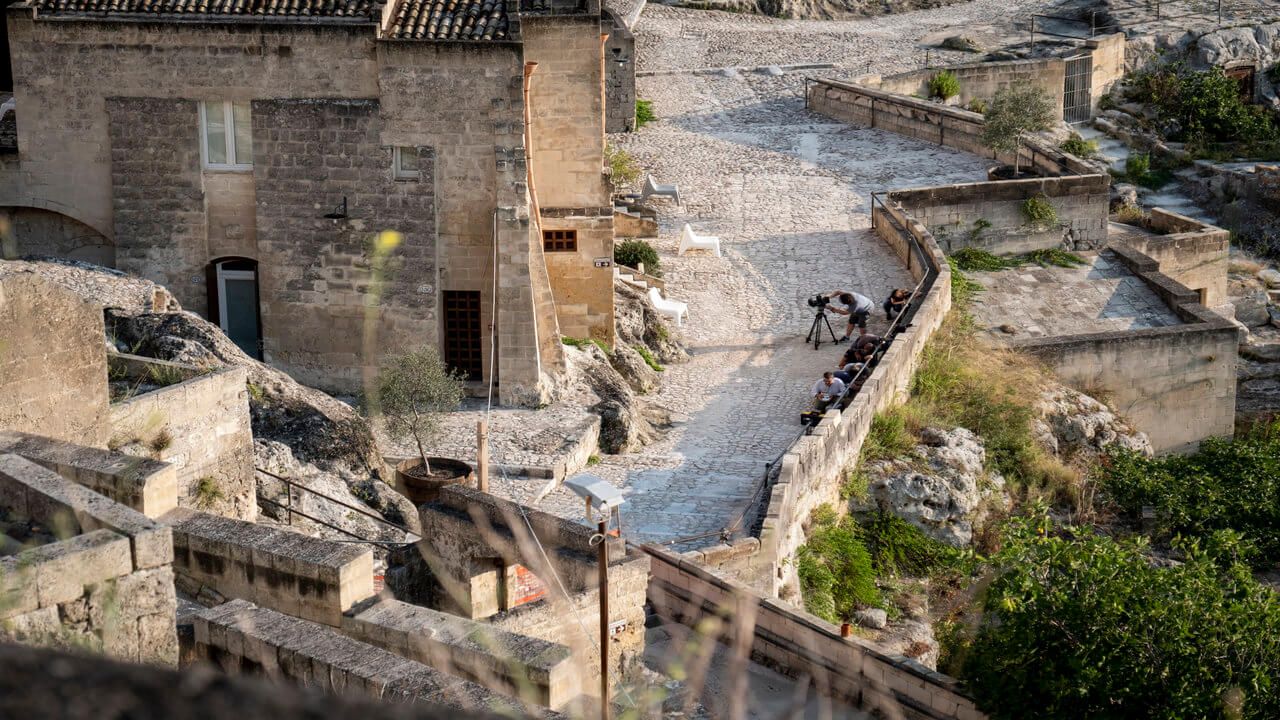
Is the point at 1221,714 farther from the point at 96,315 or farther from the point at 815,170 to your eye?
the point at 815,170

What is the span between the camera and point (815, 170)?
32406mm

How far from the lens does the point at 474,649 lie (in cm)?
820

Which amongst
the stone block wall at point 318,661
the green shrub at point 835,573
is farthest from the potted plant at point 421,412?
the stone block wall at point 318,661

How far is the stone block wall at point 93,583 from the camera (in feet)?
21.0

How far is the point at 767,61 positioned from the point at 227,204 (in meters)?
23.7

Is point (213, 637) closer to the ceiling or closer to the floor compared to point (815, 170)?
closer to the floor

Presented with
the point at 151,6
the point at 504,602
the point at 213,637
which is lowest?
the point at 504,602

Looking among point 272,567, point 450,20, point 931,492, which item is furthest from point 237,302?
point 272,567

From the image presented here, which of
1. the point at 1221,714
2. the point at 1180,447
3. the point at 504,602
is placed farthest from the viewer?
the point at 1180,447

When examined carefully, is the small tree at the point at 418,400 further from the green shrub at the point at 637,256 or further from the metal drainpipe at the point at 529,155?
the green shrub at the point at 637,256

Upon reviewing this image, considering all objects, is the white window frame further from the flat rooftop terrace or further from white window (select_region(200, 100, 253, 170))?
the flat rooftop terrace

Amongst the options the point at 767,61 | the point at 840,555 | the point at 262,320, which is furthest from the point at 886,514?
the point at 767,61

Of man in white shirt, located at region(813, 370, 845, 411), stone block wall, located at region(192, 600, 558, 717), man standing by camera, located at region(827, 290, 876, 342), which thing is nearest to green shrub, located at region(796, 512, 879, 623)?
man in white shirt, located at region(813, 370, 845, 411)

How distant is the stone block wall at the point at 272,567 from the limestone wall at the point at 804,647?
4.25 m
